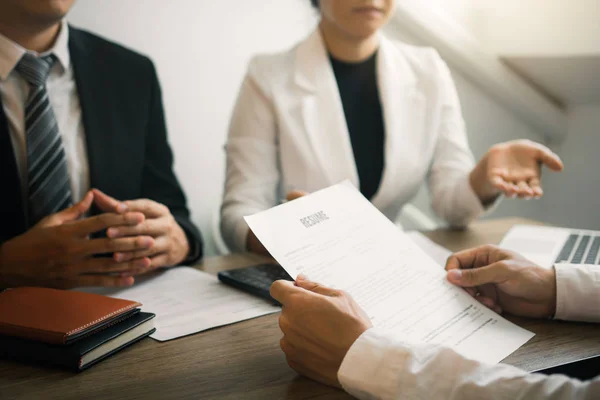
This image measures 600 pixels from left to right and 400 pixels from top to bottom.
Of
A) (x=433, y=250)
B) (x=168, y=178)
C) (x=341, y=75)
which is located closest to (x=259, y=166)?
(x=168, y=178)

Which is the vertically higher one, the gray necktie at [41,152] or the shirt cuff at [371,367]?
the gray necktie at [41,152]

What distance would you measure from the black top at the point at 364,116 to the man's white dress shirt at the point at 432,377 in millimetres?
997

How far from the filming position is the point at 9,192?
135cm

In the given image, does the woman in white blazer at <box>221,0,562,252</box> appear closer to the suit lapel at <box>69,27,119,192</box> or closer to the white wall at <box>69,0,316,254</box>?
the suit lapel at <box>69,27,119,192</box>

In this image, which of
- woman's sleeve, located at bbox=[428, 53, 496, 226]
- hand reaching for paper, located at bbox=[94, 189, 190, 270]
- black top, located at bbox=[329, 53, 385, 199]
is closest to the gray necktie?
hand reaching for paper, located at bbox=[94, 189, 190, 270]

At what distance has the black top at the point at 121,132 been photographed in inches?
56.4

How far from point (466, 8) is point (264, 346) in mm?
1923

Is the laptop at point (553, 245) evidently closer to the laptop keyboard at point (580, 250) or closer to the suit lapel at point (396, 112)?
the laptop keyboard at point (580, 250)

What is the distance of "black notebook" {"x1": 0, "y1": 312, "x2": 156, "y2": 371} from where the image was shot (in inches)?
32.0

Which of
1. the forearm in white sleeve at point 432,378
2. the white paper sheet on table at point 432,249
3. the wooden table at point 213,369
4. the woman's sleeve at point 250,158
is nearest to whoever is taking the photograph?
the forearm in white sleeve at point 432,378

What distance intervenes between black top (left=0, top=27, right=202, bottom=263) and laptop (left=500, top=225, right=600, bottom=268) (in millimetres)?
735

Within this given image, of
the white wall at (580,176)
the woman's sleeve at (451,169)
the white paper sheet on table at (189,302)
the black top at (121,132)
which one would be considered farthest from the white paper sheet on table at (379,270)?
the white wall at (580,176)

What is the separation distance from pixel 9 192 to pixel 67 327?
0.66 metres

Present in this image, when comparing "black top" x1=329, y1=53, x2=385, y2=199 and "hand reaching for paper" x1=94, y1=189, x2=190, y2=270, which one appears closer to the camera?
"hand reaching for paper" x1=94, y1=189, x2=190, y2=270
